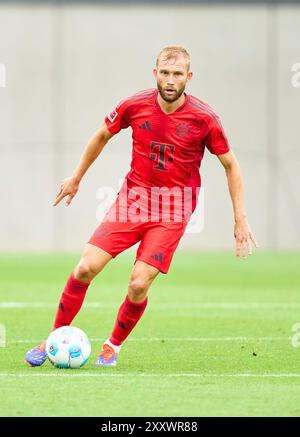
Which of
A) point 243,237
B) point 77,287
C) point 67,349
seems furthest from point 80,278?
point 243,237

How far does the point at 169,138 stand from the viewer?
320 inches

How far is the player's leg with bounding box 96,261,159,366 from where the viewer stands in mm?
7840

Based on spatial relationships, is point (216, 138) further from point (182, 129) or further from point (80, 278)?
point (80, 278)

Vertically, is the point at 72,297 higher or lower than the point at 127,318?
higher

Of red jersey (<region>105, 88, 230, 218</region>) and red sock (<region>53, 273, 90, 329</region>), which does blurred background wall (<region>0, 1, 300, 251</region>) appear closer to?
red jersey (<region>105, 88, 230, 218</region>)

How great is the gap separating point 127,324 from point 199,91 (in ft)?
54.6

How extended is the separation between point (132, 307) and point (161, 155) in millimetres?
1128

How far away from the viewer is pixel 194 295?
14289 mm

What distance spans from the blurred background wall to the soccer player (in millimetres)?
15568

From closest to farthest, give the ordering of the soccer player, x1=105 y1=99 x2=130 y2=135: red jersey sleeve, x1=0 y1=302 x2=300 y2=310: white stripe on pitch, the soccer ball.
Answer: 1. the soccer ball
2. the soccer player
3. x1=105 y1=99 x2=130 y2=135: red jersey sleeve
4. x1=0 y1=302 x2=300 y2=310: white stripe on pitch

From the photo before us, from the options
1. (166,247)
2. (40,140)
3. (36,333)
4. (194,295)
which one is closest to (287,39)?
(40,140)

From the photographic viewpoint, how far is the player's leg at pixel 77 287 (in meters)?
7.88

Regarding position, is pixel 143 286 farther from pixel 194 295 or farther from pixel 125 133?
pixel 125 133

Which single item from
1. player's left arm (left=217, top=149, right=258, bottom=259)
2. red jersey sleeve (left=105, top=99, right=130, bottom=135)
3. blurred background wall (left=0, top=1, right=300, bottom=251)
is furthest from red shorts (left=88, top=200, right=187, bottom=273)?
blurred background wall (left=0, top=1, right=300, bottom=251)
